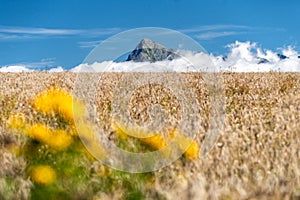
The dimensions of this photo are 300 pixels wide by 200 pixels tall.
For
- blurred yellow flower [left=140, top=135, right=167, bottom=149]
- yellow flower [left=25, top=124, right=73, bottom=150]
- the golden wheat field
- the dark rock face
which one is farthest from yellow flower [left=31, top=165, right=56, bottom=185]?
the dark rock face

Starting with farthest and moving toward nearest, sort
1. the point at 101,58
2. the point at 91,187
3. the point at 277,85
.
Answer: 1. the point at 277,85
2. the point at 101,58
3. the point at 91,187

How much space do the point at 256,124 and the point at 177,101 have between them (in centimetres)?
289

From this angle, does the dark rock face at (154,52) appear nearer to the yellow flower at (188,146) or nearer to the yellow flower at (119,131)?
the yellow flower at (119,131)

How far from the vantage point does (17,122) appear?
334 inches

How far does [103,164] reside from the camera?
6.73 meters

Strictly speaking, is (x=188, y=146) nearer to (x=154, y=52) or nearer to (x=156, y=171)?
(x=156, y=171)

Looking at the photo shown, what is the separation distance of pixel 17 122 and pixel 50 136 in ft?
2.76

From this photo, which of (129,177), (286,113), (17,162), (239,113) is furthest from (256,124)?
(17,162)

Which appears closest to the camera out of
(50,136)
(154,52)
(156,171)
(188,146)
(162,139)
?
(156,171)

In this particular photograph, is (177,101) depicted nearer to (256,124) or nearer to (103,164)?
(256,124)

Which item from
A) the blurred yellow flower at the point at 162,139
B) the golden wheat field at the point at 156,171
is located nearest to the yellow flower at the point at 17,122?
the golden wheat field at the point at 156,171

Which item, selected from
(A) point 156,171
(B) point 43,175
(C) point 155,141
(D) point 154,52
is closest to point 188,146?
(A) point 156,171

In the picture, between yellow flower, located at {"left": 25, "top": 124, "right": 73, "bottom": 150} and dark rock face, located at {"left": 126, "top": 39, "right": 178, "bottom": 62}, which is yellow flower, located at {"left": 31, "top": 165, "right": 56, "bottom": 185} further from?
dark rock face, located at {"left": 126, "top": 39, "right": 178, "bottom": 62}

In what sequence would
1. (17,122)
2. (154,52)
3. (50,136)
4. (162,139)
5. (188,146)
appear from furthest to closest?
(154,52) → (17,122) → (50,136) → (162,139) → (188,146)
